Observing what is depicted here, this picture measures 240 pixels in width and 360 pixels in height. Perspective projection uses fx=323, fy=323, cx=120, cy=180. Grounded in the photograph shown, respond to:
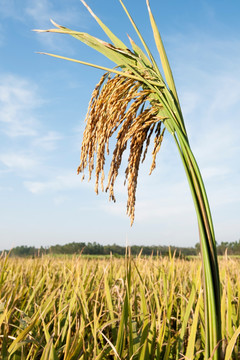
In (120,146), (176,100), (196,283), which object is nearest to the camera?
Answer: (176,100)

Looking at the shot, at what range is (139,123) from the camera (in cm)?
158

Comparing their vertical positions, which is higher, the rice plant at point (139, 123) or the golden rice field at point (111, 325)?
the rice plant at point (139, 123)

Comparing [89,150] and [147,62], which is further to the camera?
[89,150]

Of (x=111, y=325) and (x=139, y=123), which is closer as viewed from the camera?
(x=139, y=123)

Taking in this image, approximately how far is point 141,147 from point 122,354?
1.04 meters

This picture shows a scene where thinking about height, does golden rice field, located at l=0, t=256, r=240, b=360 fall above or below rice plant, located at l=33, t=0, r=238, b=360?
below

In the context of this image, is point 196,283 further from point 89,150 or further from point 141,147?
point 89,150

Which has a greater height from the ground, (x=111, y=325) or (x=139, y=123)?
(x=139, y=123)

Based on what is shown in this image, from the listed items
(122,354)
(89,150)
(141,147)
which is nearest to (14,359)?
(122,354)

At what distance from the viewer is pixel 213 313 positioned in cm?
137

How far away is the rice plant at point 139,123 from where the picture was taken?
4.53ft

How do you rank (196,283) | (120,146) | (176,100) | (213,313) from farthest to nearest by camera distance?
(196,283) → (120,146) → (176,100) → (213,313)

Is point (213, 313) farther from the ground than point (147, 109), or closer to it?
closer to it

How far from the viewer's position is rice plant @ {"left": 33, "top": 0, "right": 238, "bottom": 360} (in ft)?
4.53
